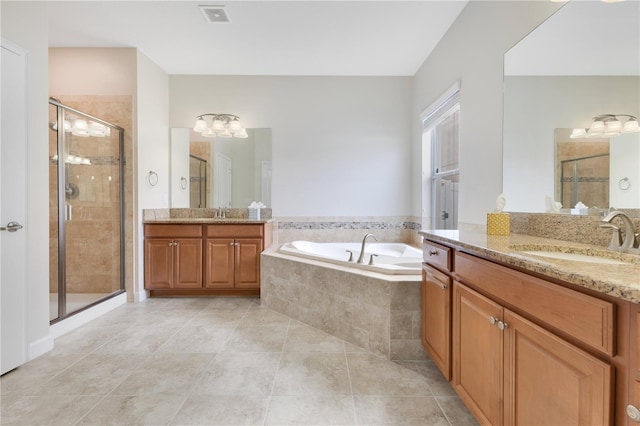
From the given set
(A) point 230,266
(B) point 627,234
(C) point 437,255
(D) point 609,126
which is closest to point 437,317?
(C) point 437,255

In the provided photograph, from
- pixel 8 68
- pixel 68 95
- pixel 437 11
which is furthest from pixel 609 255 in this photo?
pixel 68 95

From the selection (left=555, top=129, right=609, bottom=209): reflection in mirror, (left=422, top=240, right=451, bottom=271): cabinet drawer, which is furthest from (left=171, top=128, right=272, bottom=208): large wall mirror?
(left=555, top=129, right=609, bottom=209): reflection in mirror

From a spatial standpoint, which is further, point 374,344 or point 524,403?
point 374,344

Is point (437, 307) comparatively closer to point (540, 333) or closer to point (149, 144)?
point (540, 333)

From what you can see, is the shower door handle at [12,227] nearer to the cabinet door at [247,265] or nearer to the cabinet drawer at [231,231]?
the cabinet drawer at [231,231]

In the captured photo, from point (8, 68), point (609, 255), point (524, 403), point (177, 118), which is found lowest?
point (524, 403)

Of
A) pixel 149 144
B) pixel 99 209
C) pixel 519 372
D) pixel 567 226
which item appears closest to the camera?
pixel 519 372

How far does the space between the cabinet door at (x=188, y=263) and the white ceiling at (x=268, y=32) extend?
207cm

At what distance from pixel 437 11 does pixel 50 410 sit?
3.71m

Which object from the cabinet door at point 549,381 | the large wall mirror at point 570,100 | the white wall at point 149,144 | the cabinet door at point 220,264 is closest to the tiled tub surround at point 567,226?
the large wall mirror at point 570,100

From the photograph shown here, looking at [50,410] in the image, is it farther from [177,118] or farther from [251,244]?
[177,118]

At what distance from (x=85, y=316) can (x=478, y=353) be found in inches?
122

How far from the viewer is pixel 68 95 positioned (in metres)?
3.19

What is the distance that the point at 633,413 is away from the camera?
2.13 feet
